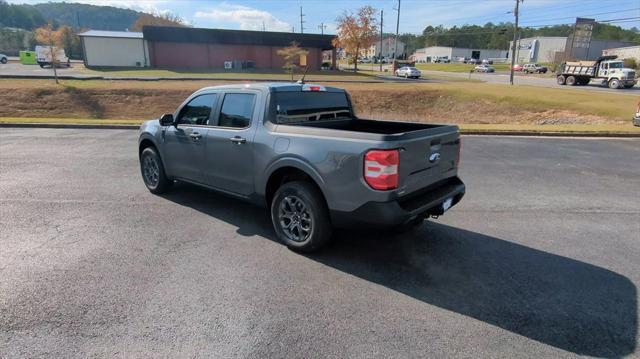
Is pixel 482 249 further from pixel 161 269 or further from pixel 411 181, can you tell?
pixel 161 269

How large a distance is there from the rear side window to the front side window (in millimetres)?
310

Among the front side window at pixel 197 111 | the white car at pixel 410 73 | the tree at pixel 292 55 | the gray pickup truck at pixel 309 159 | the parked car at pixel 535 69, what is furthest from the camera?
the parked car at pixel 535 69

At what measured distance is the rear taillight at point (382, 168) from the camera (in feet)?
11.7

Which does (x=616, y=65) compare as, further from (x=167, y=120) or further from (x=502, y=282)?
(x=167, y=120)

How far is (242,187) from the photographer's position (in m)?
4.91

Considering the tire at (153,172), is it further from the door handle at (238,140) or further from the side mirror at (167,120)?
the door handle at (238,140)

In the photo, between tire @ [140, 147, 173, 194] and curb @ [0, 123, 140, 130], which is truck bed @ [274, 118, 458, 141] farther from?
curb @ [0, 123, 140, 130]

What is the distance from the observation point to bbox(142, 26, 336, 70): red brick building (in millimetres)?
50562

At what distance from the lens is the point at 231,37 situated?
5288cm

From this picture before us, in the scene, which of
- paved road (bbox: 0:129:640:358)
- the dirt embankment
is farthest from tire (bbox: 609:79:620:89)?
paved road (bbox: 0:129:640:358)

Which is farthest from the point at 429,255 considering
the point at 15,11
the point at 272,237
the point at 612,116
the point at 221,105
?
the point at 15,11

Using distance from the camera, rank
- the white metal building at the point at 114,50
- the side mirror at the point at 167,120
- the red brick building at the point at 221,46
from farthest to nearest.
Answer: the red brick building at the point at 221,46 < the white metal building at the point at 114,50 < the side mirror at the point at 167,120

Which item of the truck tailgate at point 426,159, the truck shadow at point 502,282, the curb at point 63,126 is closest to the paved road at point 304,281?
the truck shadow at point 502,282

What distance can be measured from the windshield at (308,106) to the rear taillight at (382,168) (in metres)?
1.47
